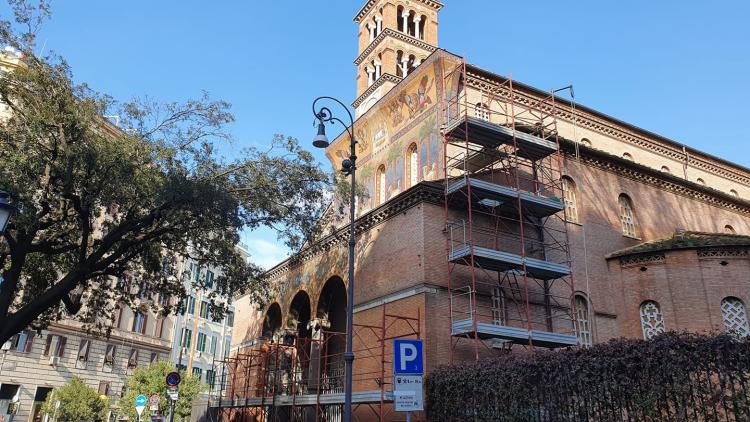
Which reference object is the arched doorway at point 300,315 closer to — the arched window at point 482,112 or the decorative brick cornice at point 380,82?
the arched window at point 482,112

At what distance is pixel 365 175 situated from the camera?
2641 centimetres

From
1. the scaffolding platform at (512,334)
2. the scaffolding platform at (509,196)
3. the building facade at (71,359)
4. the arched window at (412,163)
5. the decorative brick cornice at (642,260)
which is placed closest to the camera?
the scaffolding platform at (512,334)

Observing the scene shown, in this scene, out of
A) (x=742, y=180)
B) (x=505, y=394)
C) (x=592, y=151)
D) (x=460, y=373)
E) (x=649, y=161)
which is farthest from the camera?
(x=742, y=180)

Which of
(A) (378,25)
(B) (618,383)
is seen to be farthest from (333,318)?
(A) (378,25)

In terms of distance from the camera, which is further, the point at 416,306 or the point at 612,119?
the point at 612,119

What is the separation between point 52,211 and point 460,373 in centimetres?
1252

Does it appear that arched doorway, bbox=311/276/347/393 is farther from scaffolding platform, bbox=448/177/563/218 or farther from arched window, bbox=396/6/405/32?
arched window, bbox=396/6/405/32

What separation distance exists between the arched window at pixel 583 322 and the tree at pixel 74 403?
2672cm

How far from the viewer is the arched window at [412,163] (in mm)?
23062

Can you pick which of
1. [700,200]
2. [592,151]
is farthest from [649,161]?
[592,151]

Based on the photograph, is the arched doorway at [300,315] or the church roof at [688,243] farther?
the arched doorway at [300,315]

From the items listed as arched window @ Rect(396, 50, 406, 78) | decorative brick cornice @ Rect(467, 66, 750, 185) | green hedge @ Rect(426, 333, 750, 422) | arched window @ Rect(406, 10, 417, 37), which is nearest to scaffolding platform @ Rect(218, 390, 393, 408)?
green hedge @ Rect(426, 333, 750, 422)

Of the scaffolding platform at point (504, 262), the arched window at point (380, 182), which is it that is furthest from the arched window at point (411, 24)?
the scaffolding platform at point (504, 262)

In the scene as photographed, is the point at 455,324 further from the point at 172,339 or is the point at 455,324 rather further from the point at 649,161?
the point at 172,339
